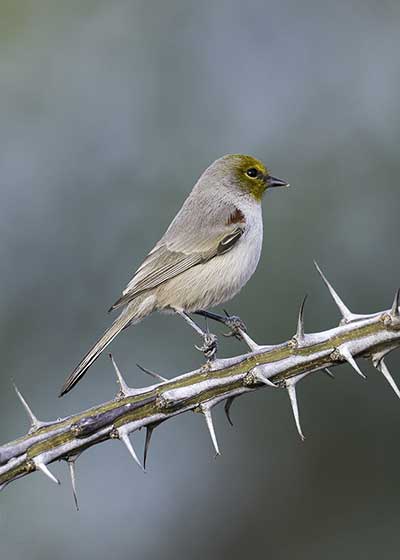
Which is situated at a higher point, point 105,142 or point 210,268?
point 105,142

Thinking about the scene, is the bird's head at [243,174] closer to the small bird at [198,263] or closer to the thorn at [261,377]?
the small bird at [198,263]

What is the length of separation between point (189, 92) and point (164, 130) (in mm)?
629

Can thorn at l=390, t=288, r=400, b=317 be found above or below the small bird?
above

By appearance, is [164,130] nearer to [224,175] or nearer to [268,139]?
[268,139]

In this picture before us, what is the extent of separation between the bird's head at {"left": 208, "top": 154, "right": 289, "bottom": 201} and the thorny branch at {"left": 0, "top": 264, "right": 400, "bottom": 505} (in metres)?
2.97

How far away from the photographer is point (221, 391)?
2.92m

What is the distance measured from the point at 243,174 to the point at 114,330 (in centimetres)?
168

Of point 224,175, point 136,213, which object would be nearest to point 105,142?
point 136,213

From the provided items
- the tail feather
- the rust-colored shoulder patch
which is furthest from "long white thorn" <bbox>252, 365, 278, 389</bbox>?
the rust-colored shoulder patch

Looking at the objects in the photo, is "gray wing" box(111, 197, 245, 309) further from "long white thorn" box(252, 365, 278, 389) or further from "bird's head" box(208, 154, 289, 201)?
"long white thorn" box(252, 365, 278, 389)

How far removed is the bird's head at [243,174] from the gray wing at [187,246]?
319 mm

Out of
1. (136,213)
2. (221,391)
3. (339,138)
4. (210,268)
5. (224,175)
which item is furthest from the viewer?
(339,138)

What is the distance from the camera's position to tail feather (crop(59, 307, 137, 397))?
13.0 ft

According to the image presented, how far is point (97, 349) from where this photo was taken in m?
4.37
